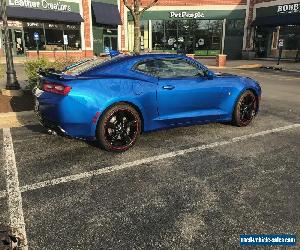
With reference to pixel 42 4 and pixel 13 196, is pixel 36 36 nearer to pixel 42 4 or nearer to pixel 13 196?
pixel 42 4

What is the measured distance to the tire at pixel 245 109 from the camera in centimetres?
643

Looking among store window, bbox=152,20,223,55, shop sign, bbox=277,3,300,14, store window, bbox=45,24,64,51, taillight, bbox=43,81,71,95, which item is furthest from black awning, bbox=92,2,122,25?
taillight, bbox=43,81,71,95

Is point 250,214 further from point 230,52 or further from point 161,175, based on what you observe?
point 230,52

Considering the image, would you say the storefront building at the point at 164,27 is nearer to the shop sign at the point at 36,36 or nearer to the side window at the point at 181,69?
the shop sign at the point at 36,36

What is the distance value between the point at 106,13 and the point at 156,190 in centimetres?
3236

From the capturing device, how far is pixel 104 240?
295 cm

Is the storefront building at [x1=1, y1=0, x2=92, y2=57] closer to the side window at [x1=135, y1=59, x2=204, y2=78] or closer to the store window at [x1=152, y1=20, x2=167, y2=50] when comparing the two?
the store window at [x1=152, y1=20, x2=167, y2=50]

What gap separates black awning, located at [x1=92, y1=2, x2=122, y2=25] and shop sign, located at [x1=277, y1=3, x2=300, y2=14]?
16122 mm

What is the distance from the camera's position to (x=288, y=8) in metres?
30.6

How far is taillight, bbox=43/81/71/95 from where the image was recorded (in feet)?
15.3

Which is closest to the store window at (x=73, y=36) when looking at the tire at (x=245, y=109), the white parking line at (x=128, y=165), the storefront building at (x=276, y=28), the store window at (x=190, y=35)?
the store window at (x=190, y=35)

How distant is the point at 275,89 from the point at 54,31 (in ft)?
75.9

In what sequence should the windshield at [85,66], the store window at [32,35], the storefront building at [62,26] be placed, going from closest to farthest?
the windshield at [85,66]
the storefront building at [62,26]
the store window at [32,35]

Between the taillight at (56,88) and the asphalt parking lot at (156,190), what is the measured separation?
3.23 ft
